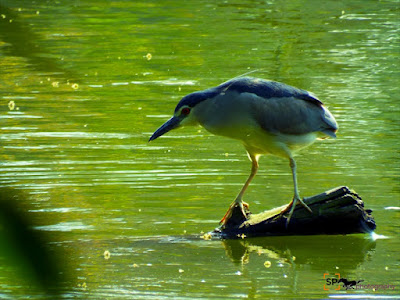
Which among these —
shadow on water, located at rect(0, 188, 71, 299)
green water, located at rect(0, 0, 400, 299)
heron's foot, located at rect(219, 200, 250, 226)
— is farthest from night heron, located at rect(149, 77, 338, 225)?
shadow on water, located at rect(0, 188, 71, 299)

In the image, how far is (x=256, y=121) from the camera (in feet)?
20.1

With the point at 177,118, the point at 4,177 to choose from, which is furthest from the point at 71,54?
the point at 177,118

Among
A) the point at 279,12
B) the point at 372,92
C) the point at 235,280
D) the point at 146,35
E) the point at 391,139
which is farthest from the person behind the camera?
the point at 279,12

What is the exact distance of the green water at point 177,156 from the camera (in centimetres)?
555

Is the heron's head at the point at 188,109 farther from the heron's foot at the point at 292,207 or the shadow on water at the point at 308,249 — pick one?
the shadow on water at the point at 308,249

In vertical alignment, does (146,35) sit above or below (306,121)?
below

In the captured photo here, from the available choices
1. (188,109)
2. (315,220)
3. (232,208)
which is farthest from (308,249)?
(188,109)

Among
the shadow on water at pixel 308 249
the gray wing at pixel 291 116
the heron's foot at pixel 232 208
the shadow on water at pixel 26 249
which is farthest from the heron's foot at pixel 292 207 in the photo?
the shadow on water at pixel 26 249

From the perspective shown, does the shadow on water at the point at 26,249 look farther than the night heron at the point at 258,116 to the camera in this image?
→ No

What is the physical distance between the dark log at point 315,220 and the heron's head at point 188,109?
1.00m

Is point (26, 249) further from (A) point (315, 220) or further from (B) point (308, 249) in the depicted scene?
(B) point (308, 249)

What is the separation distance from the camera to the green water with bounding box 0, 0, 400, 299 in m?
5.55

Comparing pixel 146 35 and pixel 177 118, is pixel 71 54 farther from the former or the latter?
pixel 177 118

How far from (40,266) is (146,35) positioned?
17186mm
